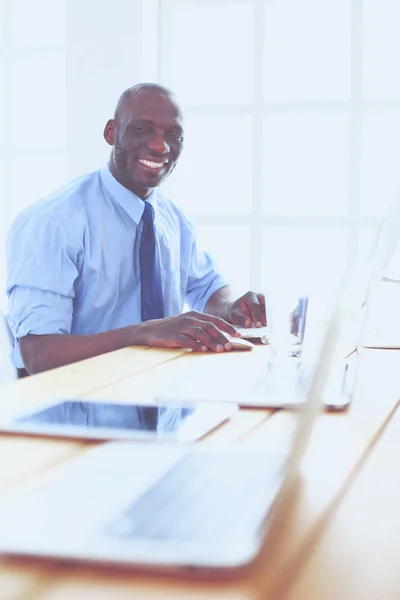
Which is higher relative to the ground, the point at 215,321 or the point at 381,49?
the point at 381,49

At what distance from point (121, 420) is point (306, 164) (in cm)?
265

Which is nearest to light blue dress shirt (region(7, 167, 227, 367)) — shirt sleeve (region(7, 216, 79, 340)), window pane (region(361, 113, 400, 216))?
shirt sleeve (region(7, 216, 79, 340))

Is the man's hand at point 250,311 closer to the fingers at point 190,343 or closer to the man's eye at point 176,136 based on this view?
the fingers at point 190,343

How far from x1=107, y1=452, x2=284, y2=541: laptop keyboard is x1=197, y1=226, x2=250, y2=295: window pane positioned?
2.77 meters

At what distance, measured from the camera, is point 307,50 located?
335 centimetres

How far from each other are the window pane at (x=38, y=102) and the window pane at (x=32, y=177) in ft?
0.21

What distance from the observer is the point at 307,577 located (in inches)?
18.9

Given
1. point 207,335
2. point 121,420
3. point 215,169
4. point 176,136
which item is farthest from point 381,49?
point 121,420

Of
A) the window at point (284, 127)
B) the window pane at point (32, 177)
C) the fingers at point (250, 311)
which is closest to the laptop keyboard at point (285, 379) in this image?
the fingers at point (250, 311)

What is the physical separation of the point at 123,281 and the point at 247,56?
1640 mm

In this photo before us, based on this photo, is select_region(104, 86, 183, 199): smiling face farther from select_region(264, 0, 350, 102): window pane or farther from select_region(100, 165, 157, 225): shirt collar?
select_region(264, 0, 350, 102): window pane

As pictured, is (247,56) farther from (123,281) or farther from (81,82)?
(123,281)

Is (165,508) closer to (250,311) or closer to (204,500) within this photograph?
(204,500)

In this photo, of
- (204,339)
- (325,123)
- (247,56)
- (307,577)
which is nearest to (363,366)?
(204,339)
